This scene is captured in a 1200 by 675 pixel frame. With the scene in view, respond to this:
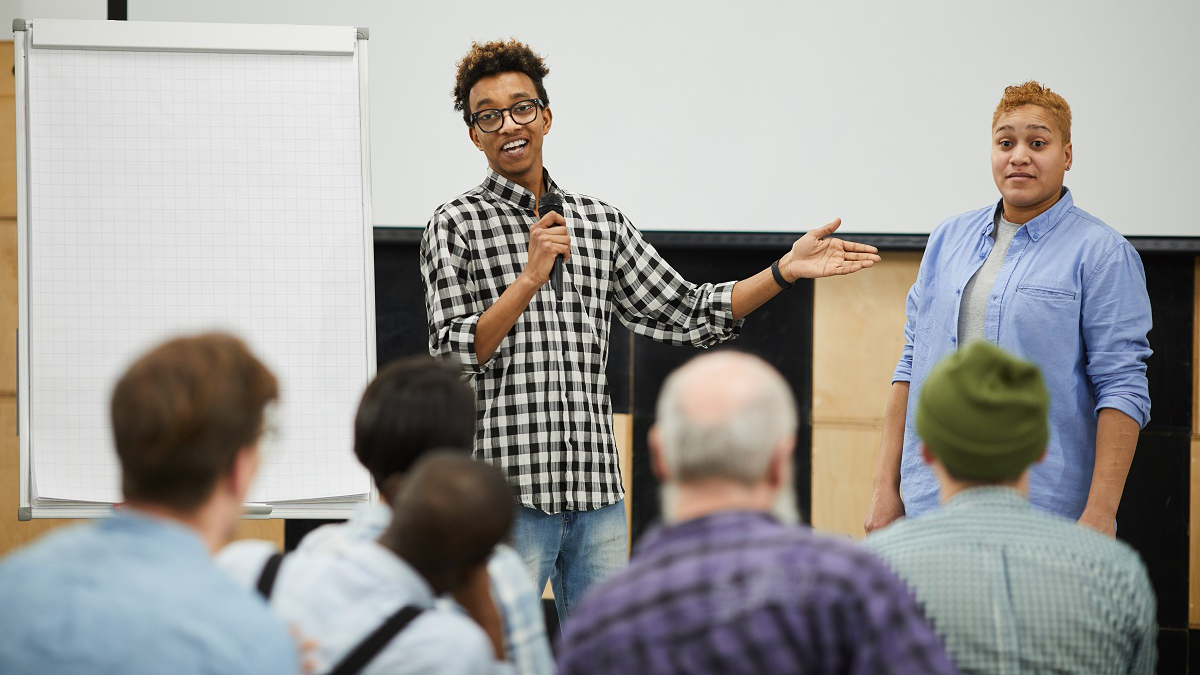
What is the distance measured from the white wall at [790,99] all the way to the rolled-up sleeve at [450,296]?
0.91m

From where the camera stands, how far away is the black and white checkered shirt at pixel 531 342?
93.4 inches

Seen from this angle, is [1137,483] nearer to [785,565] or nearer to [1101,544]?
[1101,544]

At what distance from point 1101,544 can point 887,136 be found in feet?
6.48

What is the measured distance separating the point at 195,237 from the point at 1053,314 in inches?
78.8

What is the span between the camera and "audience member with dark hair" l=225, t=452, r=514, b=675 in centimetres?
115

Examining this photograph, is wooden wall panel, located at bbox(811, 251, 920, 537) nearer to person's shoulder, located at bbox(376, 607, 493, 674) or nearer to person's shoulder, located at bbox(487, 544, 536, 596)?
person's shoulder, located at bbox(487, 544, 536, 596)

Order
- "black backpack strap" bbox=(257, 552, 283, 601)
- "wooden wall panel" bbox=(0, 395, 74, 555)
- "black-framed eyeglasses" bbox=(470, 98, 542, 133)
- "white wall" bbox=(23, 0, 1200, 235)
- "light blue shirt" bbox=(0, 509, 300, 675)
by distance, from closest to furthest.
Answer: "light blue shirt" bbox=(0, 509, 300, 675)
"black backpack strap" bbox=(257, 552, 283, 601)
"black-framed eyeglasses" bbox=(470, 98, 542, 133)
"white wall" bbox=(23, 0, 1200, 235)
"wooden wall panel" bbox=(0, 395, 74, 555)

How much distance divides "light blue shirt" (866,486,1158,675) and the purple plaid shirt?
11.8 inches

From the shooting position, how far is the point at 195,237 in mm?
2807

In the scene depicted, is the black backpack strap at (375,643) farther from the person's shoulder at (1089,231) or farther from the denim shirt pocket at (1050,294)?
the person's shoulder at (1089,231)

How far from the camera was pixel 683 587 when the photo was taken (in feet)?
3.53

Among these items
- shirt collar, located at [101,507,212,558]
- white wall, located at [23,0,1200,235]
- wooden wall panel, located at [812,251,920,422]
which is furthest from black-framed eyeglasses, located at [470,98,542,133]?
shirt collar, located at [101,507,212,558]

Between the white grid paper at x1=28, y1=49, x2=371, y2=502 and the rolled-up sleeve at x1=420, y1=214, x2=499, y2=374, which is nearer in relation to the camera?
the rolled-up sleeve at x1=420, y1=214, x2=499, y2=374

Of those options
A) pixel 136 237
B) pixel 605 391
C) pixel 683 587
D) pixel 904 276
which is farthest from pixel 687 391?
pixel 904 276
